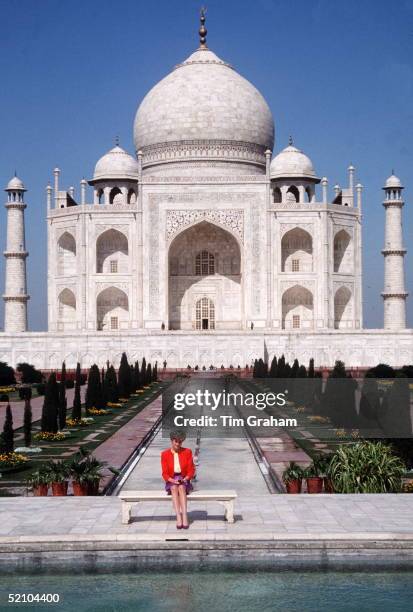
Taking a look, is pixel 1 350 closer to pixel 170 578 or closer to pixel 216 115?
pixel 216 115

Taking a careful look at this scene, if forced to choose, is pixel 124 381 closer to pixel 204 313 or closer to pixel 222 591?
pixel 204 313

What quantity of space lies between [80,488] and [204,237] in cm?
2573

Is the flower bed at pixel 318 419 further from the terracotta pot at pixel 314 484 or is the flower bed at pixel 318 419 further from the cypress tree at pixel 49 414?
the terracotta pot at pixel 314 484

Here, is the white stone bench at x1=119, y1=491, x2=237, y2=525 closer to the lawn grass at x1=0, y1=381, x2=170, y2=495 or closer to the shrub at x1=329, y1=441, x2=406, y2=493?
the shrub at x1=329, y1=441, x2=406, y2=493

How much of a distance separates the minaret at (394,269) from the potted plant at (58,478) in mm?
24820

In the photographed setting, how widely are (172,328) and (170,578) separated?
2660cm

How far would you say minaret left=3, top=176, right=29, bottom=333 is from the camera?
103 feet

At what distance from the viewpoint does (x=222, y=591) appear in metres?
5.41

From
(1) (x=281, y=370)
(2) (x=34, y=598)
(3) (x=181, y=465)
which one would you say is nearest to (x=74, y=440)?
(3) (x=181, y=465)

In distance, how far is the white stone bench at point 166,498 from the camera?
6340 mm

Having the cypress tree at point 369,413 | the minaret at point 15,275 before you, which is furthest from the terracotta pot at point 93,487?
the minaret at point 15,275

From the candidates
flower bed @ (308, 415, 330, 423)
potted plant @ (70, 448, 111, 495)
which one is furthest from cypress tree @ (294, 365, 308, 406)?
potted plant @ (70, 448, 111, 495)

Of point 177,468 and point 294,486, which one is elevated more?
point 177,468

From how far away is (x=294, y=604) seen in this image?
5246 mm
